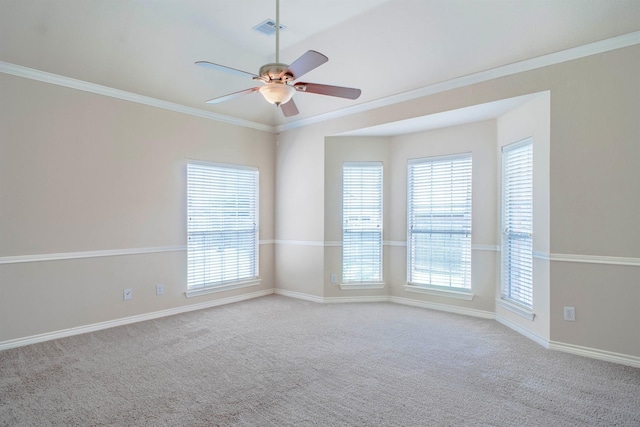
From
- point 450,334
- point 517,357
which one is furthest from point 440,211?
point 517,357

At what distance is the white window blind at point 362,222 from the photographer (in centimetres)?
543

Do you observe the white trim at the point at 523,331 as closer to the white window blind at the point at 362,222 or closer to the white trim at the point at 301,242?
the white window blind at the point at 362,222

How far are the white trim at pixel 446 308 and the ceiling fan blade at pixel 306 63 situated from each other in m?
3.76

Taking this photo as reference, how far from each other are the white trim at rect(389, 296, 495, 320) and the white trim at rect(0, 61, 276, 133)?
3613mm

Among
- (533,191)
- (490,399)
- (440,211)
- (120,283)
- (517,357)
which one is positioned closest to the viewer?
(490,399)

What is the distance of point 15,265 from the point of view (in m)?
3.48

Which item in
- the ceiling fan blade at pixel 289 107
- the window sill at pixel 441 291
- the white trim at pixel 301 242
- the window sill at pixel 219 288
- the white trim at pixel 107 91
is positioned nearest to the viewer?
the ceiling fan blade at pixel 289 107

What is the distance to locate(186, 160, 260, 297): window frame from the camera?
4938 millimetres

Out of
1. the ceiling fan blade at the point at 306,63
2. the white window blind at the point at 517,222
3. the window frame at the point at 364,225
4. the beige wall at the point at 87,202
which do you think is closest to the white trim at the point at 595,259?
the white window blind at the point at 517,222

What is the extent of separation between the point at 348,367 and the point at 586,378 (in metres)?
1.94

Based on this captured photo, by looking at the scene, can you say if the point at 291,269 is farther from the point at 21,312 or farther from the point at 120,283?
the point at 21,312

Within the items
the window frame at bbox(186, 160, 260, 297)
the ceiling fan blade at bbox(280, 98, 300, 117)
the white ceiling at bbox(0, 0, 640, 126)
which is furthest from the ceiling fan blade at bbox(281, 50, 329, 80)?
the window frame at bbox(186, 160, 260, 297)

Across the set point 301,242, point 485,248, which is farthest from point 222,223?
point 485,248

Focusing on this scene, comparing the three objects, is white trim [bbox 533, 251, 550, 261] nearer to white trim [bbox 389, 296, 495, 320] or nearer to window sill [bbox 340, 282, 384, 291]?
white trim [bbox 389, 296, 495, 320]
